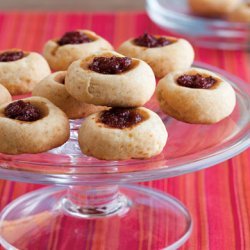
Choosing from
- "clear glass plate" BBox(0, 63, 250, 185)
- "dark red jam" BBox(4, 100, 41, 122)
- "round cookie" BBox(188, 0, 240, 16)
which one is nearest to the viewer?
"clear glass plate" BBox(0, 63, 250, 185)

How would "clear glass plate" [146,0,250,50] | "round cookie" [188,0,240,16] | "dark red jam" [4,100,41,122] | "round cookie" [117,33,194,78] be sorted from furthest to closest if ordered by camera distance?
"round cookie" [188,0,240,16], "clear glass plate" [146,0,250,50], "round cookie" [117,33,194,78], "dark red jam" [4,100,41,122]

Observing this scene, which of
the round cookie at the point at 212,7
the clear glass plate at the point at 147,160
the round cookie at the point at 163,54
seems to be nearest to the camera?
the clear glass plate at the point at 147,160

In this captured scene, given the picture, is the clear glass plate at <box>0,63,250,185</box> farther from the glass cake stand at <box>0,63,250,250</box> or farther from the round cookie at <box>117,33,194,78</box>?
the round cookie at <box>117,33,194,78</box>

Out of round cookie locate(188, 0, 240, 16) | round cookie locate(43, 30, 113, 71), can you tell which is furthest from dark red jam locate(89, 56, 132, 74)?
round cookie locate(188, 0, 240, 16)

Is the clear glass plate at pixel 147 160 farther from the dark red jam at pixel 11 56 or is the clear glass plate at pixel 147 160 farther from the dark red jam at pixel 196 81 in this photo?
the dark red jam at pixel 11 56

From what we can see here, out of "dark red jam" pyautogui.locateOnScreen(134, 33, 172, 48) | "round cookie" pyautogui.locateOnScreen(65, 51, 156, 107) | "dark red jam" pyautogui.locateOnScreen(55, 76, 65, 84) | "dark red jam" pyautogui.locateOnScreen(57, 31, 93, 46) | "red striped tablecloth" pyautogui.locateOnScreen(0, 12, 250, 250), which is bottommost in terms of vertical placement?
"red striped tablecloth" pyautogui.locateOnScreen(0, 12, 250, 250)

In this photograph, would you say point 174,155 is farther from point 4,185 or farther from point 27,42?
point 27,42

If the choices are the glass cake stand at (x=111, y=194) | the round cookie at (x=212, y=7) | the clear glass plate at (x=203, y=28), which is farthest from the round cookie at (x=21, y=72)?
the round cookie at (x=212, y=7)
